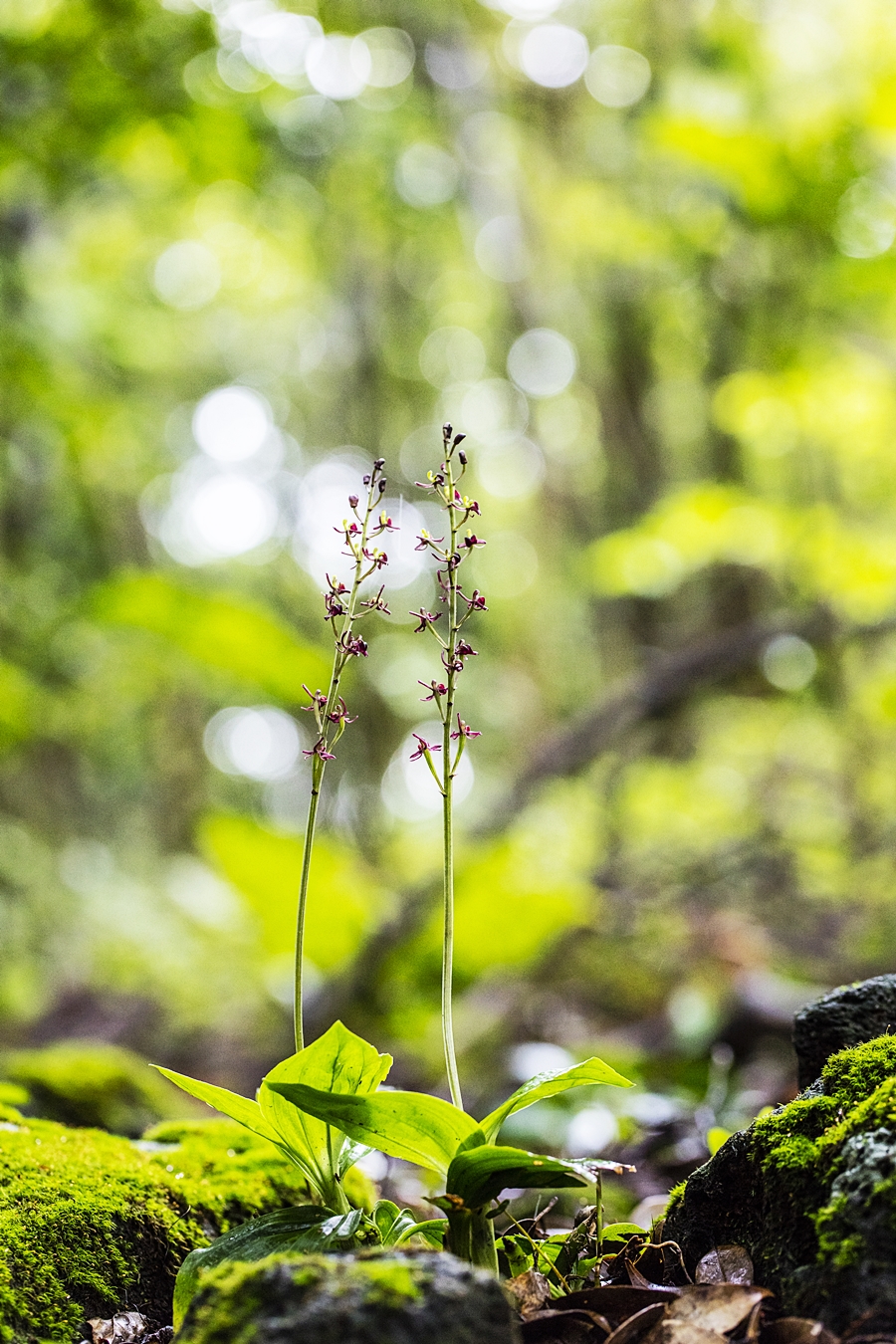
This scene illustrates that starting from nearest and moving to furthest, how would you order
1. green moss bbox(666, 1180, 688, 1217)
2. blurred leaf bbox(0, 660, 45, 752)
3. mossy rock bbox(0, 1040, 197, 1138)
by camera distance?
green moss bbox(666, 1180, 688, 1217) → mossy rock bbox(0, 1040, 197, 1138) → blurred leaf bbox(0, 660, 45, 752)

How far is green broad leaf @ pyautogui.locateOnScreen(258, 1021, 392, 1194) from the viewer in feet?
4.16

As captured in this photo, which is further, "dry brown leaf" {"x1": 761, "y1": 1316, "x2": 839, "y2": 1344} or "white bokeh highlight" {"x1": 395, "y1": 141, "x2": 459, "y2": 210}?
"white bokeh highlight" {"x1": 395, "y1": 141, "x2": 459, "y2": 210}

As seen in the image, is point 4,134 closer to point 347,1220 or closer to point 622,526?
point 347,1220

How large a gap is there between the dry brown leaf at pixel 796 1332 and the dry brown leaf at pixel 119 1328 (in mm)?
915

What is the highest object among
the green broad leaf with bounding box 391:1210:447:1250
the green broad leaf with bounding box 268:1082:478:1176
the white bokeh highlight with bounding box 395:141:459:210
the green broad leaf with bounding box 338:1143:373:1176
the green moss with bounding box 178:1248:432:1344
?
the white bokeh highlight with bounding box 395:141:459:210

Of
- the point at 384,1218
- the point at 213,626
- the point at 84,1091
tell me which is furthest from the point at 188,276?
the point at 384,1218

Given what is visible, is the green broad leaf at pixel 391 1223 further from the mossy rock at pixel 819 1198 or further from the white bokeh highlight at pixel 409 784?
the white bokeh highlight at pixel 409 784

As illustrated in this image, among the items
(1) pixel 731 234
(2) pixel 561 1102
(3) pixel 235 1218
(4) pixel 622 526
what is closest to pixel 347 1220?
→ (3) pixel 235 1218

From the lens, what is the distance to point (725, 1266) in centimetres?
125

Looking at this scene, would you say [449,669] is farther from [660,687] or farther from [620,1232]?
[660,687]

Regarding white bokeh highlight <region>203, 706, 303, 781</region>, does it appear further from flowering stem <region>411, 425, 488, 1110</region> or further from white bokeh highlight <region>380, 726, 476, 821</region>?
flowering stem <region>411, 425, 488, 1110</region>

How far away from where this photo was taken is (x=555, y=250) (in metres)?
8.27

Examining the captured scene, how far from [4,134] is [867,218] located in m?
4.13

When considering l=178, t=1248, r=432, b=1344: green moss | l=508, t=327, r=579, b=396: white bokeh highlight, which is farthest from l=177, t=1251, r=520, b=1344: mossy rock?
l=508, t=327, r=579, b=396: white bokeh highlight
